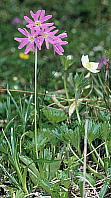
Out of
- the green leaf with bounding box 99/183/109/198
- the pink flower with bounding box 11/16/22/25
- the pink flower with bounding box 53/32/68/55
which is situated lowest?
the green leaf with bounding box 99/183/109/198

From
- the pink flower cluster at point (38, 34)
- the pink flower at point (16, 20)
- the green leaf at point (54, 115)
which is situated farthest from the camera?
the pink flower at point (16, 20)

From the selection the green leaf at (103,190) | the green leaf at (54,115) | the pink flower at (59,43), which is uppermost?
the pink flower at (59,43)

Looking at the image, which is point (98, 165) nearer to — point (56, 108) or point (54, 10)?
point (56, 108)

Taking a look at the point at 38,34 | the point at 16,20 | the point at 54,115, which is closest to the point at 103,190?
the point at 54,115

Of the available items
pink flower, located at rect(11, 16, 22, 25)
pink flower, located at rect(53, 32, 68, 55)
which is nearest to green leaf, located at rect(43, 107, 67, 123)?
pink flower, located at rect(53, 32, 68, 55)

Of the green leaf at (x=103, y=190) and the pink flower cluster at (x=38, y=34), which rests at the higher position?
the pink flower cluster at (x=38, y=34)

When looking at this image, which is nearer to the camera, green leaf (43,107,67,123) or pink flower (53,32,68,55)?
pink flower (53,32,68,55)

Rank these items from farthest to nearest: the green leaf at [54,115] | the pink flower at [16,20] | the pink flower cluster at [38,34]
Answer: the pink flower at [16,20] < the green leaf at [54,115] < the pink flower cluster at [38,34]

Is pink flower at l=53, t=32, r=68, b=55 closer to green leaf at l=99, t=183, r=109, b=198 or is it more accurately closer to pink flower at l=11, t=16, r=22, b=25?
green leaf at l=99, t=183, r=109, b=198

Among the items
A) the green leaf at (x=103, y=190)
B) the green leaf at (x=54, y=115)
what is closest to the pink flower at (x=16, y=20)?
the green leaf at (x=54, y=115)

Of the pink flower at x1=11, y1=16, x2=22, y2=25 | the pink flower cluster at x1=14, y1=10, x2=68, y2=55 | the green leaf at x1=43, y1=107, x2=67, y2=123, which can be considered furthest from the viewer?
the pink flower at x1=11, y1=16, x2=22, y2=25

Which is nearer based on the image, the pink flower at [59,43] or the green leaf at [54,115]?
the pink flower at [59,43]

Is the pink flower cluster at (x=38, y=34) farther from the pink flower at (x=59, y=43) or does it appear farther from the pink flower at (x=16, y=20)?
the pink flower at (x=16, y=20)

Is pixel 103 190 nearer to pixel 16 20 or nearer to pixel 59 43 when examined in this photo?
pixel 59 43
